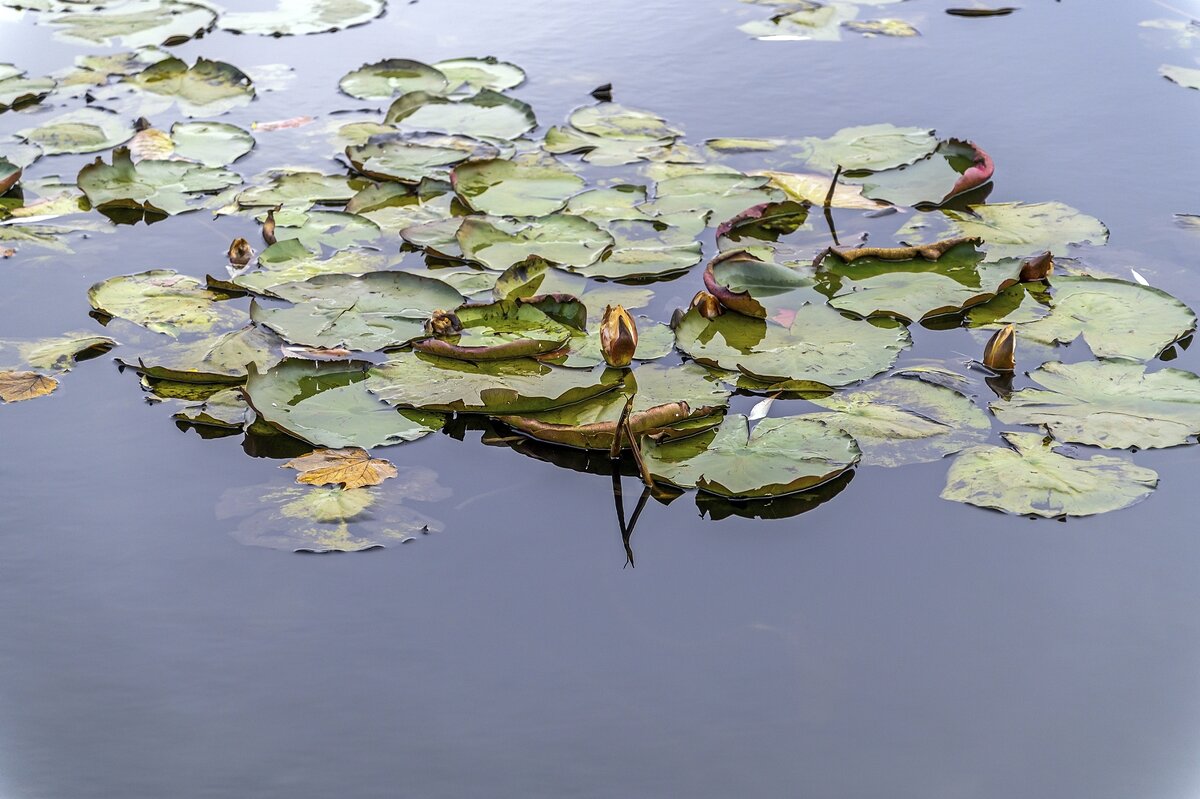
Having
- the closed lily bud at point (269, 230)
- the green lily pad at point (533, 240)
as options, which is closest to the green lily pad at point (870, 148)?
the green lily pad at point (533, 240)

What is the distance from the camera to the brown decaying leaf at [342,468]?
7.47 ft

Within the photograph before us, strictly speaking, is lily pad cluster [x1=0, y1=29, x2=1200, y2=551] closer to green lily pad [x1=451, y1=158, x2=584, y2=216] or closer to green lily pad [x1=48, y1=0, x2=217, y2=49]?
green lily pad [x1=451, y1=158, x2=584, y2=216]

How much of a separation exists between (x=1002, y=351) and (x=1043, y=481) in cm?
44

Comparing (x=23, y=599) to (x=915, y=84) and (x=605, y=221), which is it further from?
(x=915, y=84)

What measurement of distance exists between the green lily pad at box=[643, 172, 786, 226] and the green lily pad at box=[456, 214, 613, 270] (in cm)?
26

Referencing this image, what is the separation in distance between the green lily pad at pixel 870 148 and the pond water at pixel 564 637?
99cm

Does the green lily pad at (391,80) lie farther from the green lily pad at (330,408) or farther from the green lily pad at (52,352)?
the green lily pad at (330,408)

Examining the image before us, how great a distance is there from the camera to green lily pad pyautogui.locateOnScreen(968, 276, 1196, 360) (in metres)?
2.65

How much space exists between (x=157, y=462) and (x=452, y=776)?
3.51ft

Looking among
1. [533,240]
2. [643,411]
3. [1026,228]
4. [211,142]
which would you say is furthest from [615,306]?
[211,142]

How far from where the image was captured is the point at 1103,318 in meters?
2.74

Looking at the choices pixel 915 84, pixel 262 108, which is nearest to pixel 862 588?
pixel 915 84

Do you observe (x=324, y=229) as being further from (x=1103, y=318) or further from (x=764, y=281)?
(x=1103, y=318)

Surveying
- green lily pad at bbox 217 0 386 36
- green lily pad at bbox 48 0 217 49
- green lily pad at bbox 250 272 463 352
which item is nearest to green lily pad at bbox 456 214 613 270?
green lily pad at bbox 250 272 463 352
